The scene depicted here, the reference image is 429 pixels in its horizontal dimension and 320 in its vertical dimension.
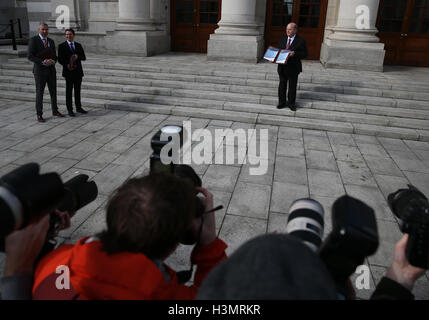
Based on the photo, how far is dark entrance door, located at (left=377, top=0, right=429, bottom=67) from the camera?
36.5 ft

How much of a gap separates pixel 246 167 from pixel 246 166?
0.12ft

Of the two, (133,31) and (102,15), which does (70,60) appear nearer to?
(133,31)

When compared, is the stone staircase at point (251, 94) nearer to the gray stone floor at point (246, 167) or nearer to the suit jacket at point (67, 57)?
the gray stone floor at point (246, 167)

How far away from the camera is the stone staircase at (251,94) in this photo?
715cm

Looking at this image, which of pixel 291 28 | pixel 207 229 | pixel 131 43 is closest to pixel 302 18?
pixel 291 28

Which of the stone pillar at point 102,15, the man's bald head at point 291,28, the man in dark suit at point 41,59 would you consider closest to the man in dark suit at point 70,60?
the man in dark suit at point 41,59

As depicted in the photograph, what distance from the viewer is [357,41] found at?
9.88 metres

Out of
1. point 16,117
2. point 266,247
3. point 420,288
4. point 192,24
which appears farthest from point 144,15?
point 266,247

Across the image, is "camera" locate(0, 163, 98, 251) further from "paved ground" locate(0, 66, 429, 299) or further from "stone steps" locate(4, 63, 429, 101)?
"stone steps" locate(4, 63, 429, 101)

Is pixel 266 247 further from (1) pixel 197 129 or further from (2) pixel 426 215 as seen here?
(1) pixel 197 129

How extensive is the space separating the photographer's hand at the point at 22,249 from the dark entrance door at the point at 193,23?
1246 cm

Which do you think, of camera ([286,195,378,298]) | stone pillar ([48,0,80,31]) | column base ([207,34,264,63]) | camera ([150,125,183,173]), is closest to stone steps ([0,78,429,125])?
column base ([207,34,264,63])

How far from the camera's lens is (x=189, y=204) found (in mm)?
1226

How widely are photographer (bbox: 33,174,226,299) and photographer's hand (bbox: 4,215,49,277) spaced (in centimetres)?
12
